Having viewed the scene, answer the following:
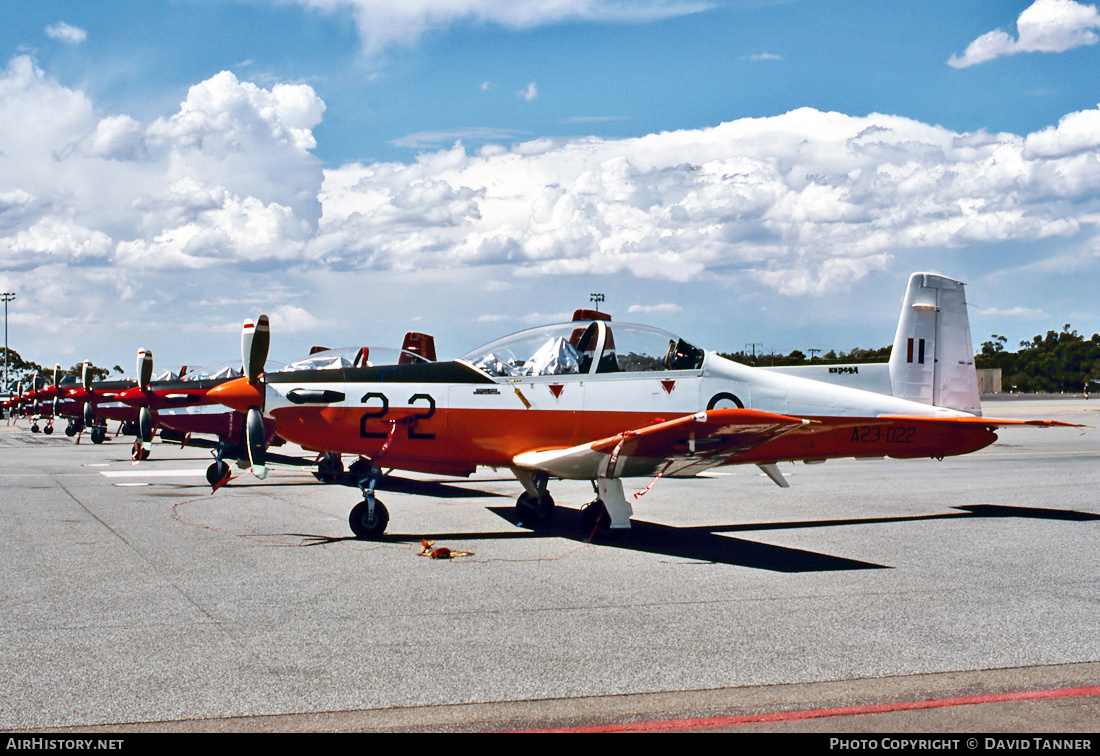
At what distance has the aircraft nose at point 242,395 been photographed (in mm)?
8531

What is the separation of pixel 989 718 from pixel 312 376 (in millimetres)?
6941

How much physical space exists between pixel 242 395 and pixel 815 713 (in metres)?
6.55

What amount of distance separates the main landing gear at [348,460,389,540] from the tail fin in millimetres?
6760

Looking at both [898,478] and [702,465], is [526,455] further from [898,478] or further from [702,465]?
[898,478]

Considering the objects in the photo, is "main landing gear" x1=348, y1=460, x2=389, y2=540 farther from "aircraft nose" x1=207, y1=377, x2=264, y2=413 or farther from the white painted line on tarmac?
the white painted line on tarmac

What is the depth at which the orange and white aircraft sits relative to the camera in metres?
8.58

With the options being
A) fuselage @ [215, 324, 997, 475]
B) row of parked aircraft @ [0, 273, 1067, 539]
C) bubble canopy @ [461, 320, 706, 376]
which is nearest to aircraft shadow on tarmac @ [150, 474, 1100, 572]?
row of parked aircraft @ [0, 273, 1067, 539]

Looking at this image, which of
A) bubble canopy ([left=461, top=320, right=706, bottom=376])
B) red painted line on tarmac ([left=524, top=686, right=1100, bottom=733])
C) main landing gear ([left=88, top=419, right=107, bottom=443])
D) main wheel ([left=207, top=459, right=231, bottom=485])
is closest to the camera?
red painted line on tarmac ([left=524, top=686, right=1100, bottom=733])

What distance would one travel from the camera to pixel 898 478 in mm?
15859

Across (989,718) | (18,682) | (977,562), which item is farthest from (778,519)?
(18,682)

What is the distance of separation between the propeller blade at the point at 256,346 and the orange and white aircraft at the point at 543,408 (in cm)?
2

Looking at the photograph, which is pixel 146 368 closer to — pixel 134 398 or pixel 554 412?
pixel 134 398

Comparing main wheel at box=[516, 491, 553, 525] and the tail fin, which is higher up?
the tail fin

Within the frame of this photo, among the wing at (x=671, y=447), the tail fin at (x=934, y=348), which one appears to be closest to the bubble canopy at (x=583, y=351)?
the wing at (x=671, y=447)
